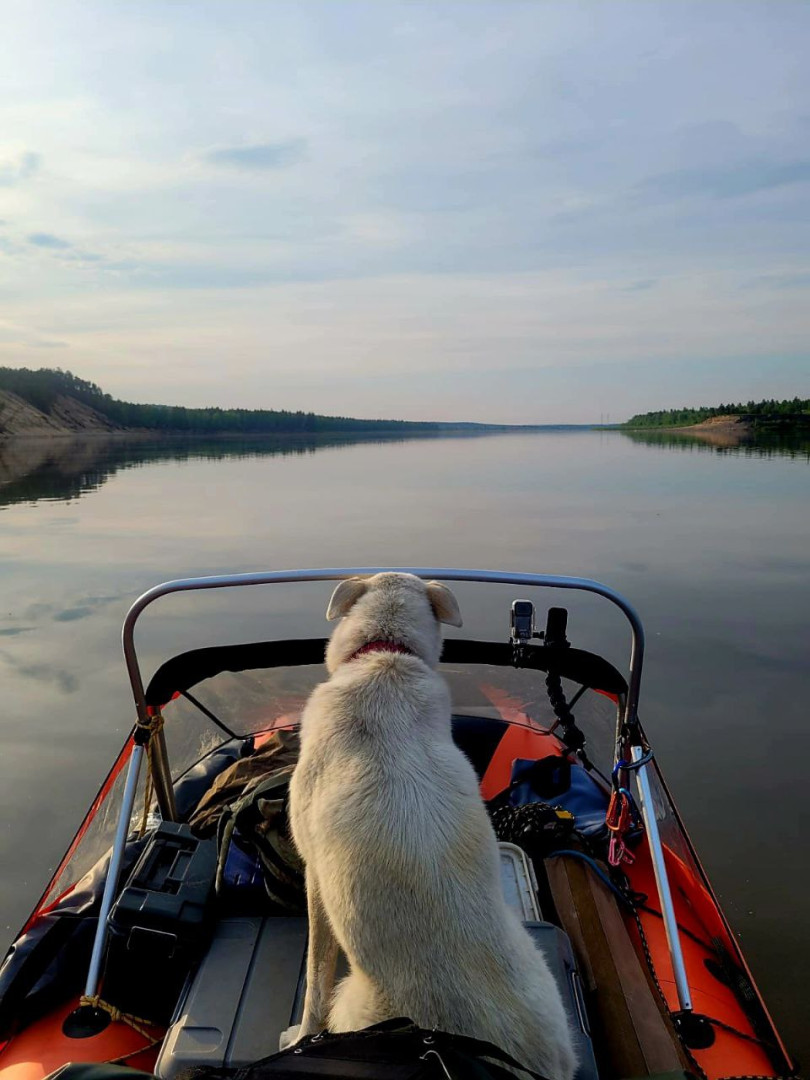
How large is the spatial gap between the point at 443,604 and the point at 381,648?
0.43 meters

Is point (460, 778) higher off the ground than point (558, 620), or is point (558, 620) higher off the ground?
point (558, 620)

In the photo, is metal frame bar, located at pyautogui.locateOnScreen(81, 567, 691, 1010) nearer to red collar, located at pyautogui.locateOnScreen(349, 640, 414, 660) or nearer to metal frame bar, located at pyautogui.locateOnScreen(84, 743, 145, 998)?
metal frame bar, located at pyautogui.locateOnScreen(84, 743, 145, 998)

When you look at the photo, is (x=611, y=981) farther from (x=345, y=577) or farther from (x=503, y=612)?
(x=503, y=612)

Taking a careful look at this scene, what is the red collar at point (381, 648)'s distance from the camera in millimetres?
2975

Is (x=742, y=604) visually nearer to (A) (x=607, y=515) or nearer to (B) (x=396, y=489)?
(A) (x=607, y=515)

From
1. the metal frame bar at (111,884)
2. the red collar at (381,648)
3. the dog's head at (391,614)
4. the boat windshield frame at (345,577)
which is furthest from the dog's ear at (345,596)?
the metal frame bar at (111,884)


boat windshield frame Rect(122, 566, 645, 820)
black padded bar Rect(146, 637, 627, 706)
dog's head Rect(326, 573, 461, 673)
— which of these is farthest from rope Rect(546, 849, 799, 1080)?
dog's head Rect(326, 573, 461, 673)

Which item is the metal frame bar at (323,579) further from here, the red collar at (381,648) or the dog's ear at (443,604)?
the red collar at (381,648)

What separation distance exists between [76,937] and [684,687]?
282 inches

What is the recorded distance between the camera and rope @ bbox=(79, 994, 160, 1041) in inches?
109

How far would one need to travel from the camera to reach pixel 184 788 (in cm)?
448

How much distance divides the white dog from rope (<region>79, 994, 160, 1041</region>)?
2.43 feet

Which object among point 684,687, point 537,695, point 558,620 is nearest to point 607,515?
point 684,687

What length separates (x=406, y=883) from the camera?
2115mm
